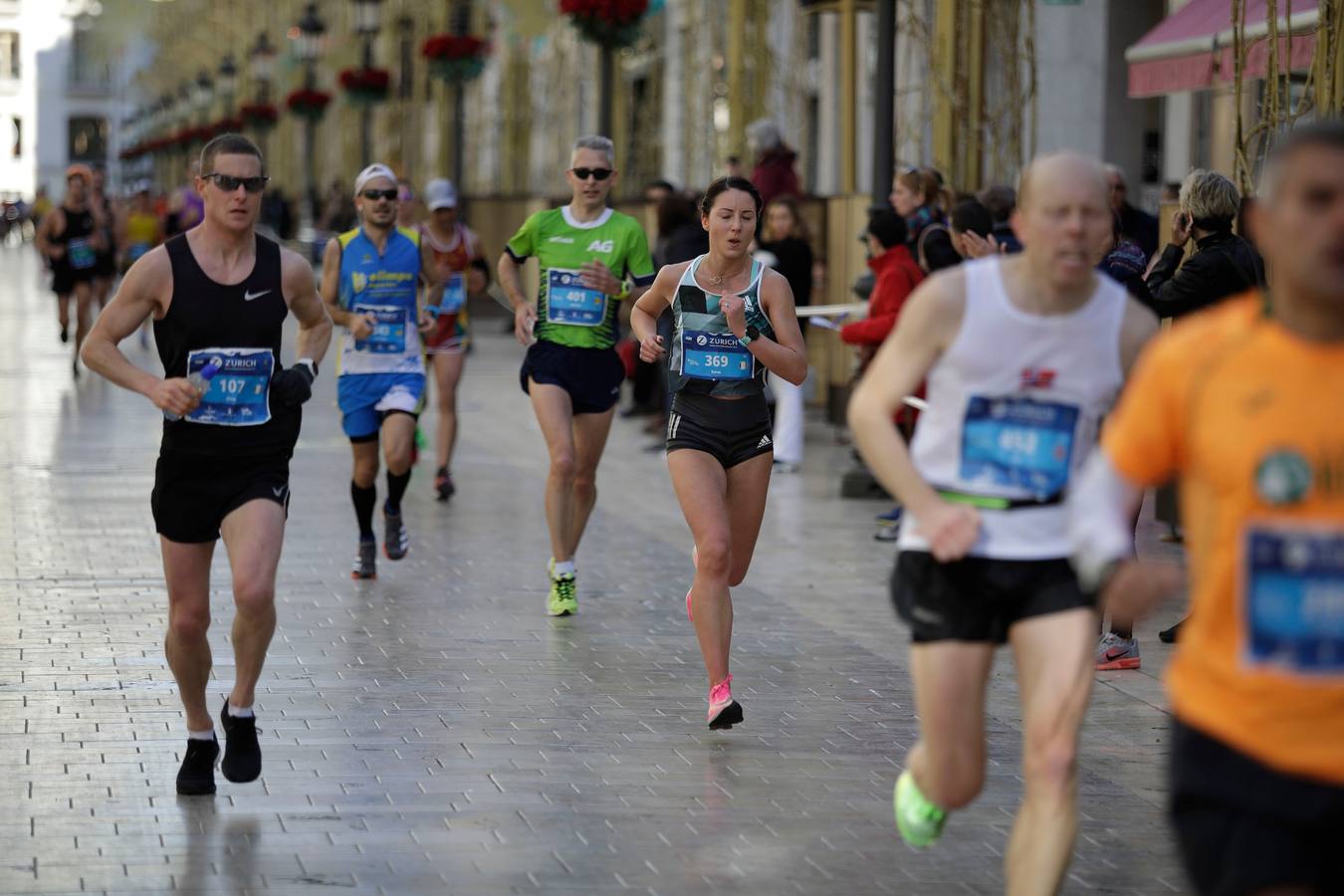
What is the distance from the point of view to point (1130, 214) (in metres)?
12.5

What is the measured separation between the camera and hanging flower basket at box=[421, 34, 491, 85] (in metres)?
28.1

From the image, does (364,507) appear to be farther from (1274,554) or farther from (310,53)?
(310,53)

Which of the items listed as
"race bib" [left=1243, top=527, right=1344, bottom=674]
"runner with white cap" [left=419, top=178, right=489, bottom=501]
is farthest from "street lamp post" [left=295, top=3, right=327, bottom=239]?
"race bib" [left=1243, top=527, right=1344, bottom=674]

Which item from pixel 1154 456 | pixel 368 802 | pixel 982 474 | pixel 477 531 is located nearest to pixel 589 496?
pixel 477 531

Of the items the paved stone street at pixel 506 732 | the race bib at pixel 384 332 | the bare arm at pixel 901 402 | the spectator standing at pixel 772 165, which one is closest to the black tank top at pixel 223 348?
the paved stone street at pixel 506 732

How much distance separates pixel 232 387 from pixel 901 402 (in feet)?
8.22

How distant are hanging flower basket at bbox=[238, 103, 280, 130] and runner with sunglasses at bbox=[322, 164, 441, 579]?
42.2m

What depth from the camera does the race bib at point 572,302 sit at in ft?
33.7

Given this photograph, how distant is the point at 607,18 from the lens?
2000 cm

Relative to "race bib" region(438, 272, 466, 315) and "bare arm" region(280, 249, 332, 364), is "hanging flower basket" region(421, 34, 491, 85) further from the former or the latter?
"bare arm" region(280, 249, 332, 364)

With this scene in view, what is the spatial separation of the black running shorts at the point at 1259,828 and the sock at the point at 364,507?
24.9 feet

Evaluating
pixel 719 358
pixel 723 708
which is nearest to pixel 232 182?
pixel 719 358

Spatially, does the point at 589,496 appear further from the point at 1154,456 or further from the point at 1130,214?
the point at 1154,456

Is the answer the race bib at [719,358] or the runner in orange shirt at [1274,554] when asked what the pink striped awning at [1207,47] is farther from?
the runner in orange shirt at [1274,554]
